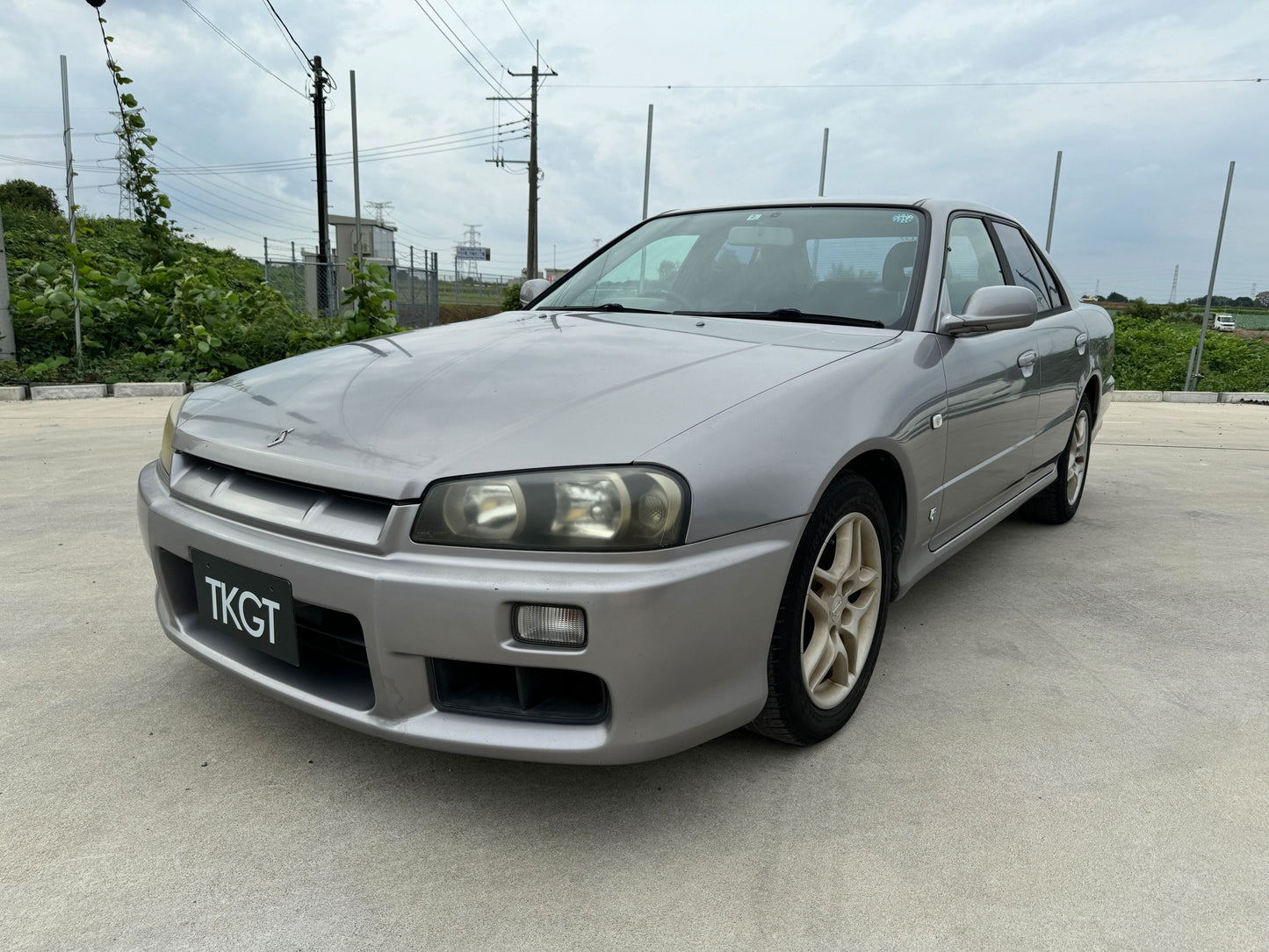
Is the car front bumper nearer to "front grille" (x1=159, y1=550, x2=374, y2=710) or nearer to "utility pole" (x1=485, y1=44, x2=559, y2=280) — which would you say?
"front grille" (x1=159, y1=550, x2=374, y2=710)

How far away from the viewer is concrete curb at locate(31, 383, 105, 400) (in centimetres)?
745

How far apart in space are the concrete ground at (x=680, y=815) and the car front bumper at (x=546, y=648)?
0.23m

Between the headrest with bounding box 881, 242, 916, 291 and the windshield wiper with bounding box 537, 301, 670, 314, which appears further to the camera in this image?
the windshield wiper with bounding box 537, 301, 670, 314

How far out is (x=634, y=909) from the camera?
151cm

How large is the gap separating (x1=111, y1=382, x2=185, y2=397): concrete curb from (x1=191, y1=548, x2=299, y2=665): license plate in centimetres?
670

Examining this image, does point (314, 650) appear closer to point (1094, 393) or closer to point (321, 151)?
point (1094, 393)

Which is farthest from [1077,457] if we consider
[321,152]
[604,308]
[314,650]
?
[321,152]

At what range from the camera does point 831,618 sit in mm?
2020

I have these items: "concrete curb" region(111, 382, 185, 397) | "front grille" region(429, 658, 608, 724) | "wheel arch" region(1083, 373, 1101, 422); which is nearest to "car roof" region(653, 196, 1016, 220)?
"wheel arch" region(1083, 373, 1101, 422)

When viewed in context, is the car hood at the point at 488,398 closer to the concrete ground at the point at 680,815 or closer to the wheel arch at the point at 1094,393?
the concrete ground at the point at 680,815

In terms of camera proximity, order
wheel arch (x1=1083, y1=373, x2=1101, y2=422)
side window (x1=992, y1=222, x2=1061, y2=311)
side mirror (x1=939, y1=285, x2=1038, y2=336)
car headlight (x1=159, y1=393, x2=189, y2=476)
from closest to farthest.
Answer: car headlight (x1=159, y1=393, x2=189, y2=476), side mirror (x1=939, y1=285, x2=1038, y2=336), side window (x1=992, y1=222, x2=1061, y2=311), wheel arch (x1=1083, y1=373, x2=1101, y2=422)

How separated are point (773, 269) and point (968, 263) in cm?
72

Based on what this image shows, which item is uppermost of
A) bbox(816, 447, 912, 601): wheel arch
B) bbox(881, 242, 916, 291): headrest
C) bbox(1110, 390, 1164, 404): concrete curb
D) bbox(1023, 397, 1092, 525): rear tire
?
bbox(881, 242, 916, 291): headrest

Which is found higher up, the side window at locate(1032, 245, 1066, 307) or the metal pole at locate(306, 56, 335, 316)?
the metal pole at locate(306, 56, 335, 316)
